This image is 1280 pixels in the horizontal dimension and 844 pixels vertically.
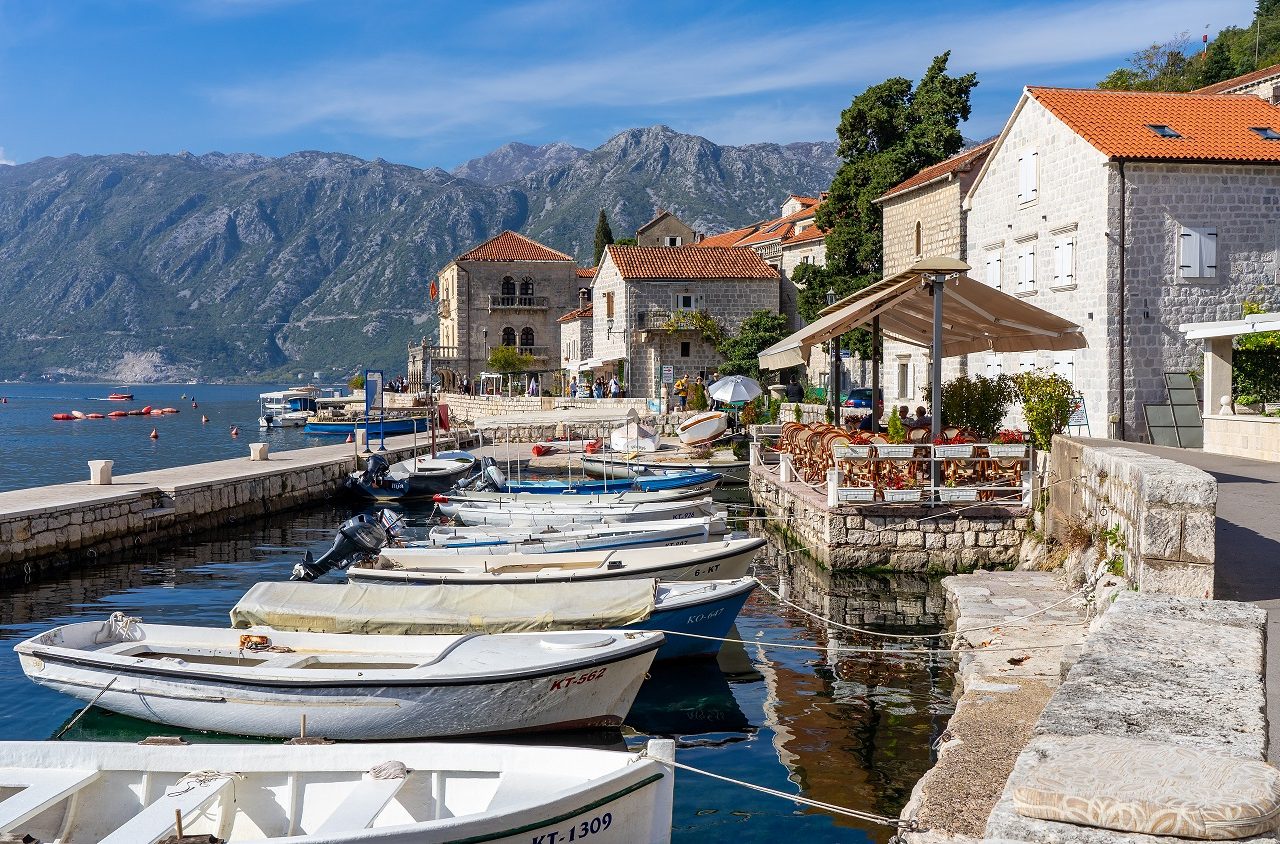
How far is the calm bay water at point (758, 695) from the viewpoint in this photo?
8.52 meters

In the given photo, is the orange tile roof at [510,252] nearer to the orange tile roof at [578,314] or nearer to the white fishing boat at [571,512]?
the orange tile roof at [578,314]

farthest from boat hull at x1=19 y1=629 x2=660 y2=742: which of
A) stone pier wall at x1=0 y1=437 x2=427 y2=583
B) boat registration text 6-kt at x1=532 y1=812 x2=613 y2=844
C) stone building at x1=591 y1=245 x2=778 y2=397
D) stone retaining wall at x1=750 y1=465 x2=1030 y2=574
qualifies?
stone building at x1=591 y1=245 x2=778 y2=397

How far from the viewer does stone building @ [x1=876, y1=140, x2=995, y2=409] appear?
35188 millimetres

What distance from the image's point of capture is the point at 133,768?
6.30 metres

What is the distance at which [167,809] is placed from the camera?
5750 millimetres

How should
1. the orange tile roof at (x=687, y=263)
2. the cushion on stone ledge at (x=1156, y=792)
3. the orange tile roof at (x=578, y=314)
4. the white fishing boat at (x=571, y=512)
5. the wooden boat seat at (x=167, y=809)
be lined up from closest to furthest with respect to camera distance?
the cushion on stone ledge at (x=1156, y=792), the wooden boat seat at (x=167, y=809), the white fishing boat at (x=571, y=512), the orange tile roof at (x=687, y=263), the orange tile roof at (x=578, y=314)

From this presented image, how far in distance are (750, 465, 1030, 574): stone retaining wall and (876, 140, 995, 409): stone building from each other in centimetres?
1857

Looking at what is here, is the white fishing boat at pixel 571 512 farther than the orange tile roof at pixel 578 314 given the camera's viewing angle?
No

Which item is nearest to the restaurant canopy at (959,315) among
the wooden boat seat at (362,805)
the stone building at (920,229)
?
the wooden boat seat at (362,805)

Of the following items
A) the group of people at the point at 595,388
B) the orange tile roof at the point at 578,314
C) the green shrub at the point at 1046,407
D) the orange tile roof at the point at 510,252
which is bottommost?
the green shrub at the point at 1046,407

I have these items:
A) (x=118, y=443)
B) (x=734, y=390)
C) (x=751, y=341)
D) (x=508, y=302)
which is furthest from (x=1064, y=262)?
(x=118, y=443)

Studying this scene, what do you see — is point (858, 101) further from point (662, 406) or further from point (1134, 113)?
point (1134, 113)

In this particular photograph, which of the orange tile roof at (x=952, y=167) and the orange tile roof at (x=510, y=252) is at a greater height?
the orange tile roof at (x=510, y=252)

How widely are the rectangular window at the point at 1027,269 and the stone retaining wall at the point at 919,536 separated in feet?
51.5
